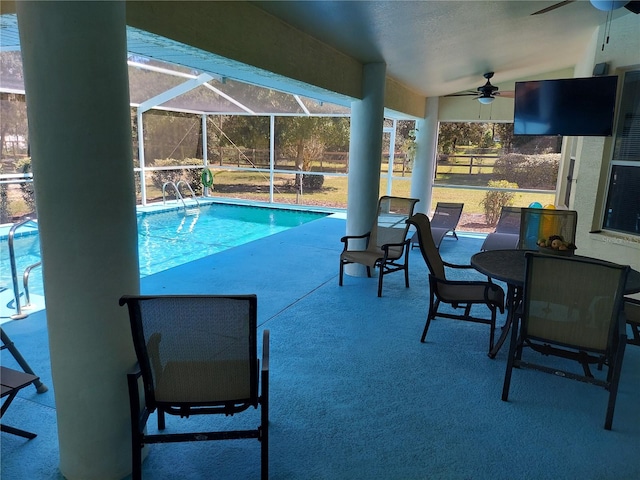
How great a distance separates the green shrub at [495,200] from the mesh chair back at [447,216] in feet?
7.71

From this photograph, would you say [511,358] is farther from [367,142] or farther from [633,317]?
[367,142]

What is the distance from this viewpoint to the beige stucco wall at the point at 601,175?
14.2ft

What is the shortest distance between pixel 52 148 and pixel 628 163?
5072 mm

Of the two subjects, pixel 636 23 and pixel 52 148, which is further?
pixel 636 23

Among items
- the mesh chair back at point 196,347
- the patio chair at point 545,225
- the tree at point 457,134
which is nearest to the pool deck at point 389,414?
the mesh chair back at point 196,347

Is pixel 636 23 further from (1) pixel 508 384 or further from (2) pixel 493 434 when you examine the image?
(2) pixel 493 434

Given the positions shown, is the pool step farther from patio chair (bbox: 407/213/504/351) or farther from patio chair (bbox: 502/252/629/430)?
patio chair (bbox: 502/252/629/430)

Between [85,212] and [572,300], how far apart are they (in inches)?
101

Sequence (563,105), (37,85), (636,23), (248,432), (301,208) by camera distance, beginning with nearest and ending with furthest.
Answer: (37,85)
(248,432)
(636,23)
(563,105)
(301,208)

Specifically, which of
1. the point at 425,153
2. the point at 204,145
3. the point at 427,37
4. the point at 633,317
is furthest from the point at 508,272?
the point at 204,145

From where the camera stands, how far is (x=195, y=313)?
1.76m

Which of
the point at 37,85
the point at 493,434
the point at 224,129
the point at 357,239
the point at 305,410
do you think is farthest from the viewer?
the point at 224,129

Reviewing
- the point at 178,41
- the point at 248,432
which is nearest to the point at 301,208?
the point at 178,41

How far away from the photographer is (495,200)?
9609 millimetres
